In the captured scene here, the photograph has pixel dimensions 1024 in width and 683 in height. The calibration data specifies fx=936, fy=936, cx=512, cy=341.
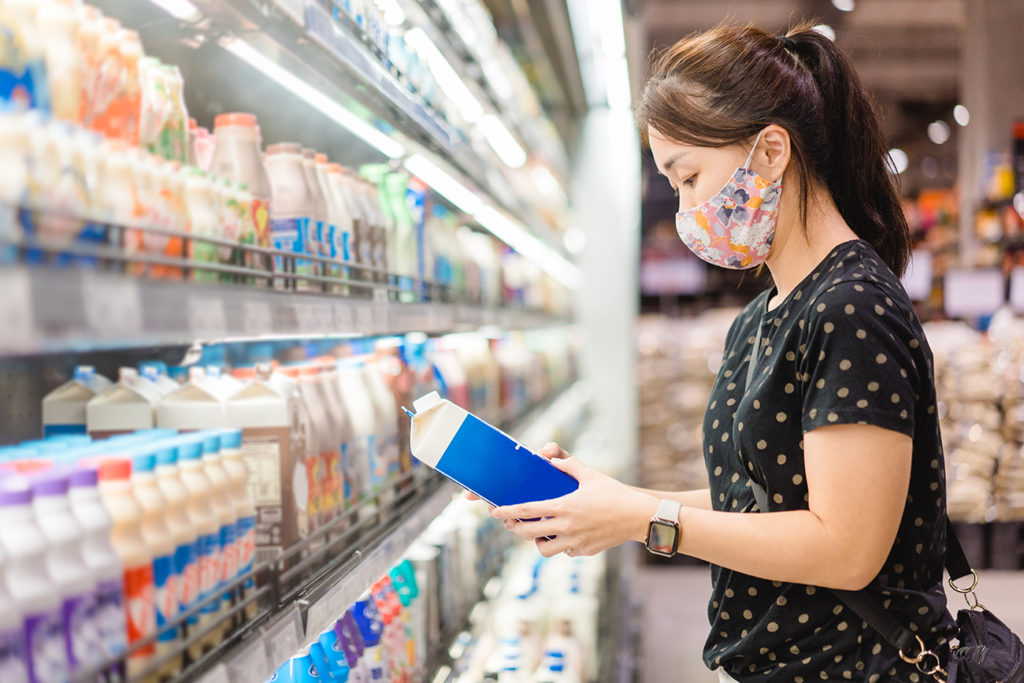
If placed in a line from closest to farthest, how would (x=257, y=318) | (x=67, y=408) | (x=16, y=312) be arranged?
Answer: (x=16, y=312)
(x=257, y=318)
(x=67, y=408)

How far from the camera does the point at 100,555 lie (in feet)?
2.73

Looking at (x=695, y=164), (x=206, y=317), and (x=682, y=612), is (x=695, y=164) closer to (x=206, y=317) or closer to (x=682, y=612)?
(x=206, y=317)

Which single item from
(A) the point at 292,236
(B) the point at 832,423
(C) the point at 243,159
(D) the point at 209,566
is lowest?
(D) the point at 209,566

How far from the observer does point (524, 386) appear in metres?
3.86

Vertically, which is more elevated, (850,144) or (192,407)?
(850,144)

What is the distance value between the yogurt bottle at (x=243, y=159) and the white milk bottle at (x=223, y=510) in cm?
35

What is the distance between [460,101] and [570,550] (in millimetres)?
1818

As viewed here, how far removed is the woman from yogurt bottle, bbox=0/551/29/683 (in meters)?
0.67

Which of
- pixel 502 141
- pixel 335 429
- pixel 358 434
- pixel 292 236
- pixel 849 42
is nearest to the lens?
pixel 292 236

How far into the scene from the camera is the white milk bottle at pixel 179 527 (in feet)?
3.15

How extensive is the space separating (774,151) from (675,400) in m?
5.12

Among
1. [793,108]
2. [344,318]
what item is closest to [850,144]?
[793,108]

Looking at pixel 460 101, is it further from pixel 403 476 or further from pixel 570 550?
pixel 570 550

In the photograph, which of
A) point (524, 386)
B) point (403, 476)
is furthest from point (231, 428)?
point (524, 386)
